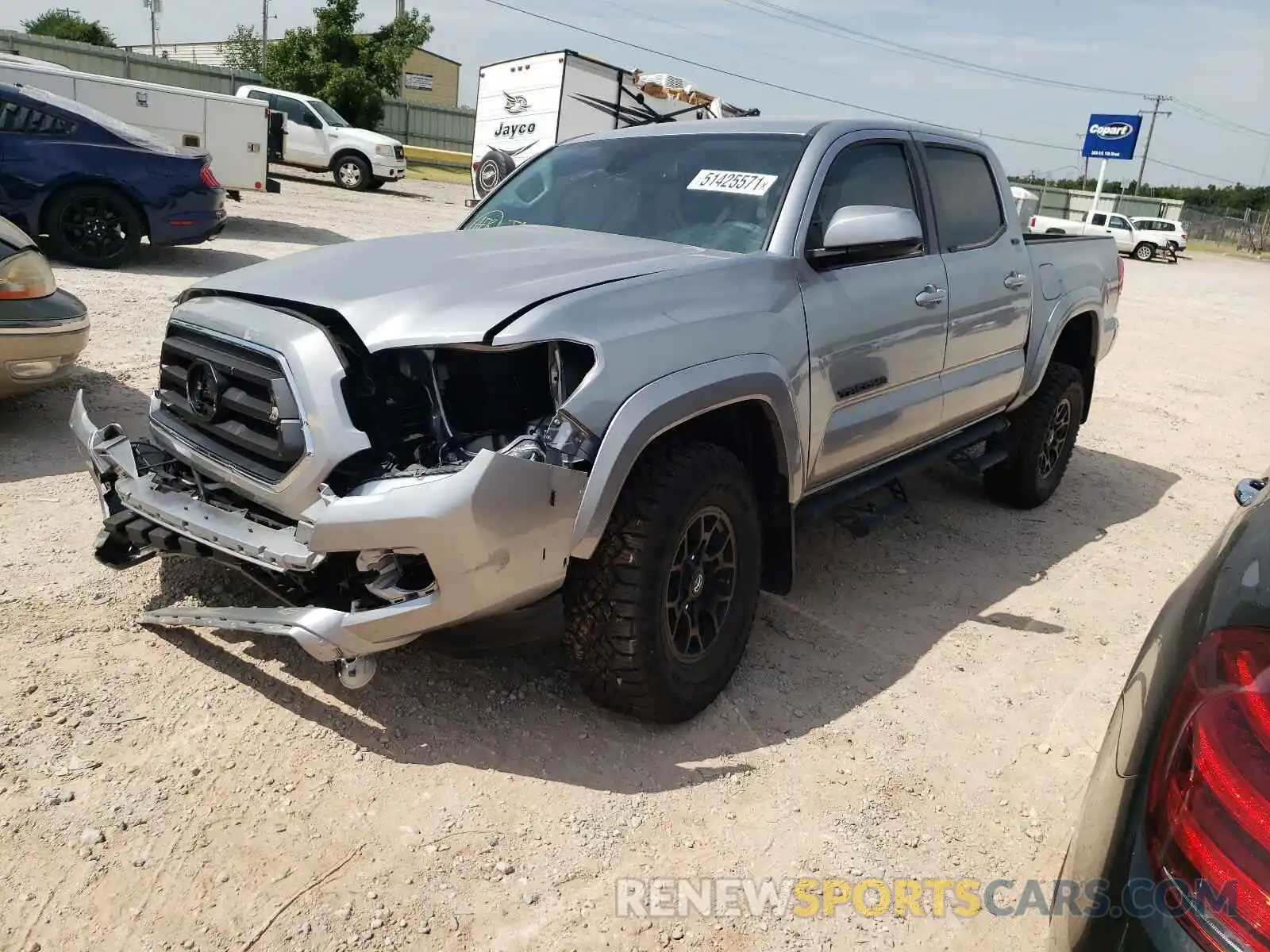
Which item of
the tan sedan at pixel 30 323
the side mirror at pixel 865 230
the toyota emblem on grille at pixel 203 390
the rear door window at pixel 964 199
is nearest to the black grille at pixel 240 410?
the toyota emblem on grille at pixel 203 390

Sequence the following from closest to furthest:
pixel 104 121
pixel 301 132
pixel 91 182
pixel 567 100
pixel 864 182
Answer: pixel 864 182 → pixel 91 182 → pixel 104 121 → pixel 567 100 → pixel 301 132

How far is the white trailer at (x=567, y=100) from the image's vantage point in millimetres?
18031

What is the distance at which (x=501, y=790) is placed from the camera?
285 centimetres

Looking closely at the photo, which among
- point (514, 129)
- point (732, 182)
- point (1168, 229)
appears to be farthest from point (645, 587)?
point (1168, 229)

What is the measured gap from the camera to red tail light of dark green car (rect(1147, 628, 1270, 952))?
1.19 m

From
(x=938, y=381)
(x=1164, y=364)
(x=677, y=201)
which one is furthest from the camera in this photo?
(x=1164, y=364)

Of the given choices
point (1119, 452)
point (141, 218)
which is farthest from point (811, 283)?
point (141, 218)

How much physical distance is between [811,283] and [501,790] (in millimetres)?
1984

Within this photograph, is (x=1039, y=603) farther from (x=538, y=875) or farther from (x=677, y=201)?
(x=538, y=875)

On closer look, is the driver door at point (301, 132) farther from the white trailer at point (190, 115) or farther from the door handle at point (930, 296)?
the door handle at point (930, 296)

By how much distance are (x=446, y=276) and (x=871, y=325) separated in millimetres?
1646

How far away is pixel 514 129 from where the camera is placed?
19.2 meters

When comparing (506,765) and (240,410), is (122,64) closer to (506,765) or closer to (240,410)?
(240,410)

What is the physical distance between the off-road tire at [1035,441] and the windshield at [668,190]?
2.56m
